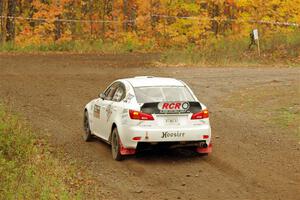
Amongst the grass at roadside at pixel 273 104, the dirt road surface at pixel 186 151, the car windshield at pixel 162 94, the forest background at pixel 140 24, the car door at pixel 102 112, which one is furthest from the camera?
the forest background at pixel 140 24

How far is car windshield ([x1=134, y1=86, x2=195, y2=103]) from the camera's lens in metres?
14.3

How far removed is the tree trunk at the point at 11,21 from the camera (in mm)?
43091

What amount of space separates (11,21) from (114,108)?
99.5ft

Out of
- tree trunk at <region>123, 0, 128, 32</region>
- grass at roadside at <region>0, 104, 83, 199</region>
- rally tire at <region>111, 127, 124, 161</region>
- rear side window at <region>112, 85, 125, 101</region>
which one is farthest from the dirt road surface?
tree trunk at <region>123, 0, 128, 32</region>

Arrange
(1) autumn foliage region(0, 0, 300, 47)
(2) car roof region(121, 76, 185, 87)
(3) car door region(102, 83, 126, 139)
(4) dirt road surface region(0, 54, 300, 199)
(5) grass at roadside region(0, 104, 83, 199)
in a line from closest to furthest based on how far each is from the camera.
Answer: (5) grass at roadside region(0, 104, 83, 199) < (4) dirt road surface region(0, 54, 300, 199) < (3) car door region(102, 83, 126, 139) < (2) car roof region(121, 76, 185, 87) < (1) autumn foliage region(0, 0, 300, 47)

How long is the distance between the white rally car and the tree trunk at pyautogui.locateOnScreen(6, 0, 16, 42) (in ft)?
94.2

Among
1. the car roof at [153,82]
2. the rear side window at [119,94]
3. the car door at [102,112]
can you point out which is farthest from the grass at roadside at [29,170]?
the car roof at [153,82]

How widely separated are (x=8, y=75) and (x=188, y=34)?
58.2 ft

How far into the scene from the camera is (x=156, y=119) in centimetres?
1377

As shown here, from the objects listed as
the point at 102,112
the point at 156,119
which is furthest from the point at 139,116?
the point at 102,112

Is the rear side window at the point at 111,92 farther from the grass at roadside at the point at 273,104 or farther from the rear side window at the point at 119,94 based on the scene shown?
the grass at roadside at the point at 273,104

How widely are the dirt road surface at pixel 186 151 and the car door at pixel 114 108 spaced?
0.61 m

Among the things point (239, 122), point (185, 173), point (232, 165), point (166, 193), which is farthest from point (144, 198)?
point (239, 122)

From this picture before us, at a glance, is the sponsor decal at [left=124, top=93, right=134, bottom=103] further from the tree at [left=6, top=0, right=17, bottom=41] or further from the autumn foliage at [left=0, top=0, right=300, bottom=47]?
the tree at [left=6, top=0, right=17, bottom=41]
